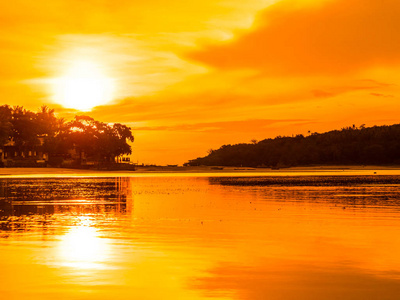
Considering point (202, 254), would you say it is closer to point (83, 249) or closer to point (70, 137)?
point (83, 249)

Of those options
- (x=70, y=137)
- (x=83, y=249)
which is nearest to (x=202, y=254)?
(x=83, y=249)

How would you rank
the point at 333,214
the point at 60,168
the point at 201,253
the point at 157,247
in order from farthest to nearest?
the point at 60,168 → the point at 333,214 → the point at 157,247 → the point at 201,253

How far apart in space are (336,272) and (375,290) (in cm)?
209

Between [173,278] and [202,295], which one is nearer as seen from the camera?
[202,295]

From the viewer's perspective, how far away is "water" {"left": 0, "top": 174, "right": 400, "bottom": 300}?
1326 centimetres

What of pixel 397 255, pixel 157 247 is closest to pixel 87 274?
pixel 157 247

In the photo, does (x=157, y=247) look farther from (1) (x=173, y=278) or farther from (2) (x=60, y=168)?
(2) (x=60, y=168)

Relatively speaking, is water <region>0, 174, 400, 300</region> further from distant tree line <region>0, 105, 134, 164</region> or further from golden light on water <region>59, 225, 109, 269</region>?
distant tree line <region>0, 105, 134, 164</region>

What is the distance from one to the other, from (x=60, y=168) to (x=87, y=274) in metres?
115

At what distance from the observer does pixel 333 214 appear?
2983 centimetres

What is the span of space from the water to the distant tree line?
105428mm

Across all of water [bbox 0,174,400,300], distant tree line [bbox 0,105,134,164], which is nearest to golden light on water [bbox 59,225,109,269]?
water [bbox 0,174,400,300]

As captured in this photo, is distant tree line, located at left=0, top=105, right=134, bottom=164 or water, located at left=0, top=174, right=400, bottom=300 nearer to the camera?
water, located at left=0, top=174, right=400, bottom=300

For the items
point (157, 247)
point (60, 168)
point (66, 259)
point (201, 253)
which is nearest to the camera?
point (66, 259)
